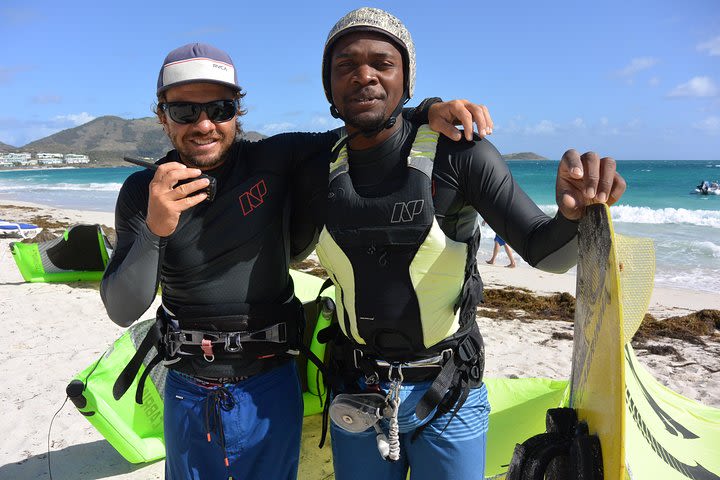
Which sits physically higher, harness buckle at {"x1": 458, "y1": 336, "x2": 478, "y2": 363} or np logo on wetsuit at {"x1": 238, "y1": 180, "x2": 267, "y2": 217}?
np logo on wetsuit at {"x1": 238, "y1": 180, "x2": 267, "y2": 217}

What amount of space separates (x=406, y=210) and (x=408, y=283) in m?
0.29

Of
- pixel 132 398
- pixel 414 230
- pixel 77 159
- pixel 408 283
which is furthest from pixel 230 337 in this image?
pixel 77 159

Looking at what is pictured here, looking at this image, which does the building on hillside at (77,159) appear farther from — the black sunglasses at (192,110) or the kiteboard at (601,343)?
the kiteboard at (601,343)

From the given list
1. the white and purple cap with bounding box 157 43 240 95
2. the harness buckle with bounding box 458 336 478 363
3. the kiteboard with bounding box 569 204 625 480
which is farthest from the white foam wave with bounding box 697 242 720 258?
the white and purple cap with bounding box 157 43 240 95

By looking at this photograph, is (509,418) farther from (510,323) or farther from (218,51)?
(510,323)

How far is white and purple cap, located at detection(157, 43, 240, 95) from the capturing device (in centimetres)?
213

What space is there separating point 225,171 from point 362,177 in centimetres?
61

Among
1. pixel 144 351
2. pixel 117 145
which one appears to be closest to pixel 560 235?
pixel 144 351

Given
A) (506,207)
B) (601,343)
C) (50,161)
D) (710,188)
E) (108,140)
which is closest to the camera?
(601,343)

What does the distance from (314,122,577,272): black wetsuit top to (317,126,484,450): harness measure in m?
0.05

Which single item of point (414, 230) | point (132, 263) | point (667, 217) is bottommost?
point (667, 217)

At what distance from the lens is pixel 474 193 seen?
2000mm

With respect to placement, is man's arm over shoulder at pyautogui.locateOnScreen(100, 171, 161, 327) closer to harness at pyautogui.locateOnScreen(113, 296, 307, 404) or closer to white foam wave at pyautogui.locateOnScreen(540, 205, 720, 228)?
harness at pyautogui.locateOnScreen(113, 296, 307, 404)

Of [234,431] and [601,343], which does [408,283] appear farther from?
[234,431]
